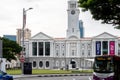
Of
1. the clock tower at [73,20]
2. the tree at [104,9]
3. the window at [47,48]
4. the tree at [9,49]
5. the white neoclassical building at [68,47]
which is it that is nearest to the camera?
the tree at [104,9]

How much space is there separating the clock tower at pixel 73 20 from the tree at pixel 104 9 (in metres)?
145

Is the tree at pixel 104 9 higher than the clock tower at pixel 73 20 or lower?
lower

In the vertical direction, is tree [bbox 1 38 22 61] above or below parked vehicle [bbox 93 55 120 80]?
above

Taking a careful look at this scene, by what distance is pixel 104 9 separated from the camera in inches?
1108

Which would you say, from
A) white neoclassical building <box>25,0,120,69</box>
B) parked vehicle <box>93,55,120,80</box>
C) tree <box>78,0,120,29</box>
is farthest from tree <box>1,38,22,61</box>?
tree <box>78,0,120,29</box>

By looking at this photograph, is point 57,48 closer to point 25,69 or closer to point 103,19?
point 25,69

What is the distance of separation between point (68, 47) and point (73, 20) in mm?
12920

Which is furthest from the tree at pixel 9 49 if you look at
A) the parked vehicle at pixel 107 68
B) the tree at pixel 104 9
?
the tree at pixel 104 9

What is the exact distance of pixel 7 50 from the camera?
436ft

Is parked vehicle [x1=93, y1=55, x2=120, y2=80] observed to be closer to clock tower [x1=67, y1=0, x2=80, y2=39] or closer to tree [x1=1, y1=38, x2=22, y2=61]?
tree [x1=1, y1=38, x2=22, y2=61]

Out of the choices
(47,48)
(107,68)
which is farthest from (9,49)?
(107,68)

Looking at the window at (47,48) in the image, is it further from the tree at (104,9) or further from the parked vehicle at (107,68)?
the tree at (104,9)

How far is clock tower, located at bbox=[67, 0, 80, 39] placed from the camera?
17488 centimetres

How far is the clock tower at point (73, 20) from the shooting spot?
174875mm
